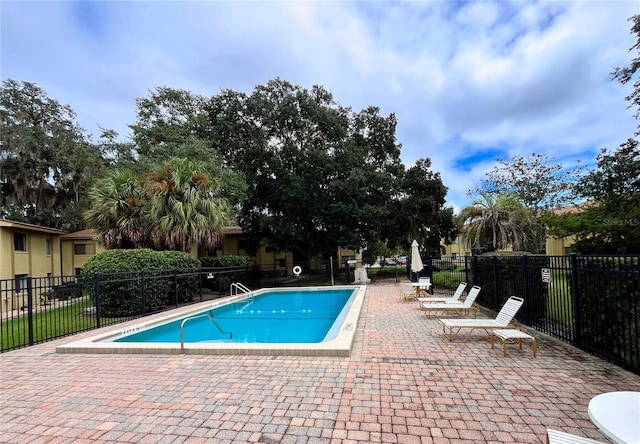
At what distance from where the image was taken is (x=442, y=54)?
446 inches

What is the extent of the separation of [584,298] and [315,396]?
4.53 meters

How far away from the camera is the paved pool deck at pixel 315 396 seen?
2992 mm

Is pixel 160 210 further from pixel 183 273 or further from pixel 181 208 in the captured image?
pixel 183 273

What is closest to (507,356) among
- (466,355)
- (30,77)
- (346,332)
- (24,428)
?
(466,355)

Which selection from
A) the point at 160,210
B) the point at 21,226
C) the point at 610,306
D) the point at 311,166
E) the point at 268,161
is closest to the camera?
the point at 610,306

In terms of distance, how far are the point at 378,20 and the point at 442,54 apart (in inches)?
108

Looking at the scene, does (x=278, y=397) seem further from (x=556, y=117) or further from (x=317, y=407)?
(x=556, y=117)

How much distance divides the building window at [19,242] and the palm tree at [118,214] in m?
8.34

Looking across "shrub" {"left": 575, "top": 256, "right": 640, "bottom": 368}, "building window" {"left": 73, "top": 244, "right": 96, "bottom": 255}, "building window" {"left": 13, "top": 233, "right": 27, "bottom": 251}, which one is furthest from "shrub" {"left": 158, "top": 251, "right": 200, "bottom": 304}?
"building window" {"left": 73, "top": 244, "right": 96, "bottom": 255}

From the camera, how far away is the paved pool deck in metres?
2.99

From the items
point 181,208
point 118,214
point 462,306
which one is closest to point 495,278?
point 462,306

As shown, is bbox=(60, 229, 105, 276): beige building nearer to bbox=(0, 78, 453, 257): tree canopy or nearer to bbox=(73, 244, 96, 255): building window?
bbox=(73, 244, 96, 255): building window

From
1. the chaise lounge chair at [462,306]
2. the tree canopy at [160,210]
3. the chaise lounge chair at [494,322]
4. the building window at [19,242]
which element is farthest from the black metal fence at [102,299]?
the building window at [19,242]

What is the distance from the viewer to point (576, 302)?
210 inches
